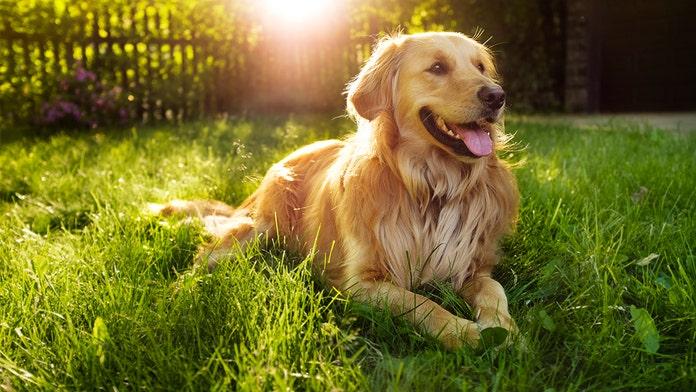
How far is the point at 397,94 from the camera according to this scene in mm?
2553

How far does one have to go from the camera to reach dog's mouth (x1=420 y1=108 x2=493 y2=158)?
7.74 ft

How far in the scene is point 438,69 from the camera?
8.19 feet

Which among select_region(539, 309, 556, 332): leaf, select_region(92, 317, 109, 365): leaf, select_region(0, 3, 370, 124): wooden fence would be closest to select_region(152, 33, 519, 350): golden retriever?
select_region(539, 309, 556, 332): leaf

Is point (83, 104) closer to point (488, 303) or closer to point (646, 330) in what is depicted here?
point (488, 303)

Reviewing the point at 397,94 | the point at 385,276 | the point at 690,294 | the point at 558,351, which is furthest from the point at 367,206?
the point at 690,294

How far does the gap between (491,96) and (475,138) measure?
0.17m

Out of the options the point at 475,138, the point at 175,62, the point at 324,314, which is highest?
the point at 175,62

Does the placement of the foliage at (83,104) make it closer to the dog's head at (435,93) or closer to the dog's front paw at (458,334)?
the dog's head at (435,93)

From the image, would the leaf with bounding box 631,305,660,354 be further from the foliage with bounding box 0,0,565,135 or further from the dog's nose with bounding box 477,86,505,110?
A: the foliage with bounding box 0,0,565,135

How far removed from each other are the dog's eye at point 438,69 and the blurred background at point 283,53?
5192mm

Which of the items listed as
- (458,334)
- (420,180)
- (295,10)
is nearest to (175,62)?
(295,10)

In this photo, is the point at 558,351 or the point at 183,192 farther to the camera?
the point at 183,192

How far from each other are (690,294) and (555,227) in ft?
3.00

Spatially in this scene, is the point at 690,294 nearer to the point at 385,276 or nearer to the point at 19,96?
the point at 385,276
